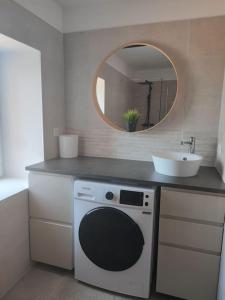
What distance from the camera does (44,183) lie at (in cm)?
173

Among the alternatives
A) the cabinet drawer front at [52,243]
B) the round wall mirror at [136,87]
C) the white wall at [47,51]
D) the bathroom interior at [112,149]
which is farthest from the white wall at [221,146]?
the white wall at [47,51]

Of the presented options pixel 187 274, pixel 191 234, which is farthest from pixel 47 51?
pixel 187 274

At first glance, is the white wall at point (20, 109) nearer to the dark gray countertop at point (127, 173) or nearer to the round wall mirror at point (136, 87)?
the dark gray countertop at point (127, 173)

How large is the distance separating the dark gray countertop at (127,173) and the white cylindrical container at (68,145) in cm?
12

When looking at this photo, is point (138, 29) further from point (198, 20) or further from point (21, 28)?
point (21, 28)

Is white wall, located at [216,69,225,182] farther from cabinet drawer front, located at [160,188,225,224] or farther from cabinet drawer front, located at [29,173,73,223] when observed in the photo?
cabinet drawer front, located at [29,173,73,223]

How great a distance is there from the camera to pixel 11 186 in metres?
1.80

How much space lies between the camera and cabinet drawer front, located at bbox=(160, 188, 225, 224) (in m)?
1.36

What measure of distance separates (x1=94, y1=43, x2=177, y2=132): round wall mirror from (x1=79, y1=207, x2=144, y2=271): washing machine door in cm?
89

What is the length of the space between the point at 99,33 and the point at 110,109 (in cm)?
73

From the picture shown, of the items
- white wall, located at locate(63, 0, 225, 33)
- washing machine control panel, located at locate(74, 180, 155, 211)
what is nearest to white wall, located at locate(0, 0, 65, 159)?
white wall, located at locate(63, 0, 225, 33)

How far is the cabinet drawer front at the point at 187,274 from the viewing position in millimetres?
1429

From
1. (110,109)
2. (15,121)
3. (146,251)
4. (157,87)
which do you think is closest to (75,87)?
(110,109)

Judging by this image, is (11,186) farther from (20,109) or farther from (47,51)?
(47,51)
